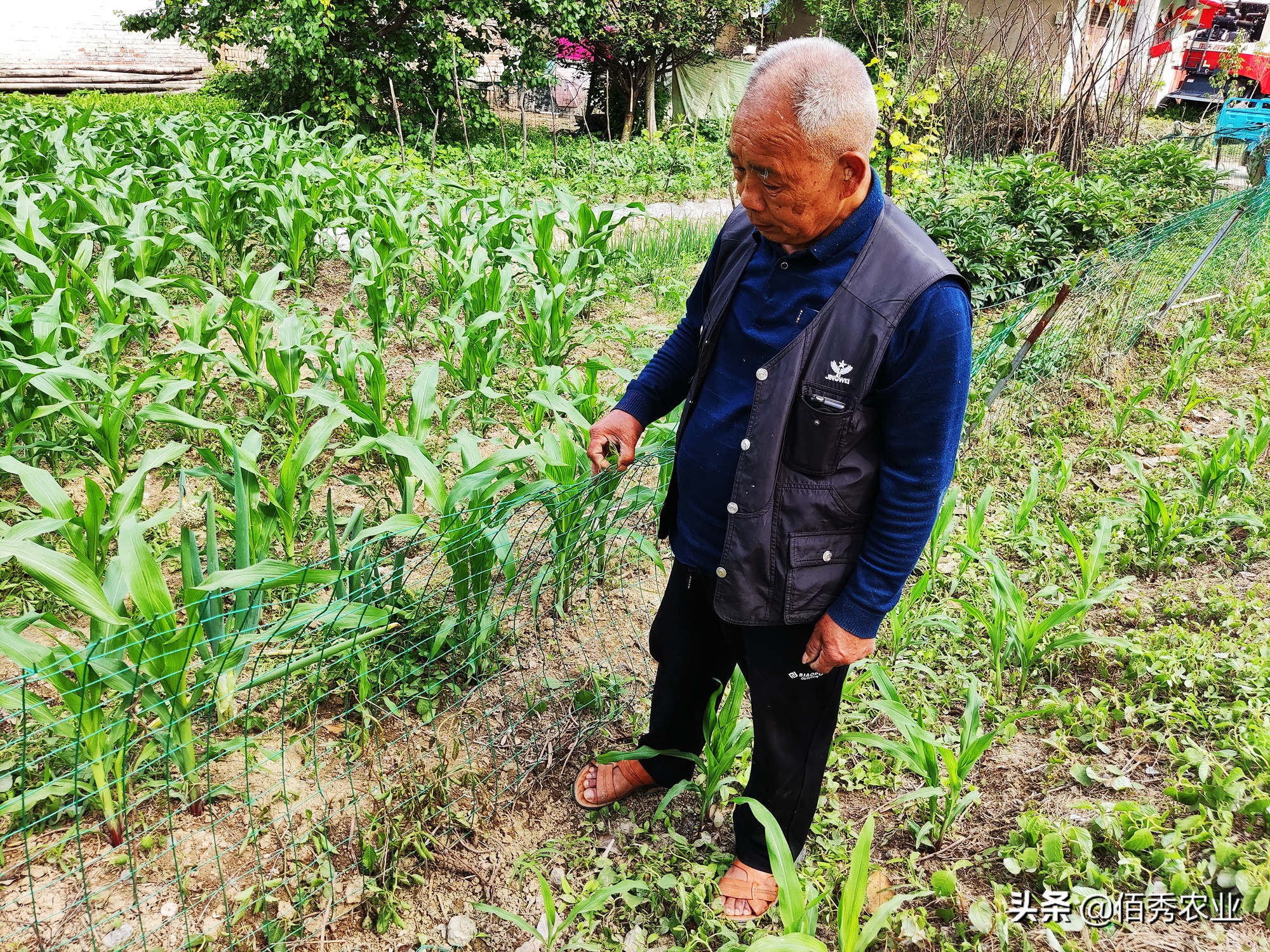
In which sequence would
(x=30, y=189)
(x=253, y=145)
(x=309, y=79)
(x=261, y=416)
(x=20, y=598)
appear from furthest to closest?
(x=309, y=79) → (x=253, y=145) → (x=30, y=189) → (x=261, y=416) → (x=20, y=598)

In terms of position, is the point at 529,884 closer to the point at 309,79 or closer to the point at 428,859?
the point at 428,859

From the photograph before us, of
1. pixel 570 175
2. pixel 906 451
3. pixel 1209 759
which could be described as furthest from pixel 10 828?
pixel 570 175

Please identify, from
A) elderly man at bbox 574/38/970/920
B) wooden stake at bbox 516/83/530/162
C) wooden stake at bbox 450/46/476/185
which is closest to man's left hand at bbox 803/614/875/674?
elderly man at bbox 574/38/970/920

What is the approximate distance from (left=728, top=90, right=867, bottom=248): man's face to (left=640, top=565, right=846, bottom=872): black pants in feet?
2.34

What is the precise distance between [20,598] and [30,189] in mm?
3515

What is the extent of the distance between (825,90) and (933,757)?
1.55 m

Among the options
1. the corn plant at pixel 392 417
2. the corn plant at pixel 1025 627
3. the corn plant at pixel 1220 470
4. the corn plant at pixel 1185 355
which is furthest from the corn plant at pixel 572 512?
the corn plant at pixel 1185 355

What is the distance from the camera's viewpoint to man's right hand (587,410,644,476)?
1932mm

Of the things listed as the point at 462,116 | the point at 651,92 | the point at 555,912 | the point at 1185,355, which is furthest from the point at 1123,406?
the point at 651,92

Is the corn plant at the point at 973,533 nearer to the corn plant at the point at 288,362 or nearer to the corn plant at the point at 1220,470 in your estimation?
the corn plant at the point at 1220,470

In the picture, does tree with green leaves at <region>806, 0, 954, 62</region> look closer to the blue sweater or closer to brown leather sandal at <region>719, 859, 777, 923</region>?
the blue sweater

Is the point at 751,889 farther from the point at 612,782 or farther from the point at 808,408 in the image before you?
the point at 808,408

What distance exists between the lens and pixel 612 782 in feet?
7.18

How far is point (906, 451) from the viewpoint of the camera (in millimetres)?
1432
